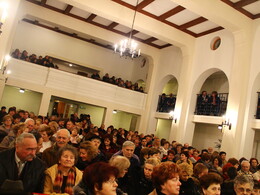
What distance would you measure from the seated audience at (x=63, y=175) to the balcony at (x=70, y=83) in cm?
1042

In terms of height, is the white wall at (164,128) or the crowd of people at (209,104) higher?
the crowd of people at (209,104)

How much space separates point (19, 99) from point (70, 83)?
4186 mm

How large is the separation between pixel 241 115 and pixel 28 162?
8926 mm

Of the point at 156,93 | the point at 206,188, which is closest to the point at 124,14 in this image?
the point at 156,93

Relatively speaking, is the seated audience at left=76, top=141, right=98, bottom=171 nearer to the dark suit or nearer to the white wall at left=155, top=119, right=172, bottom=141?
the dark suit

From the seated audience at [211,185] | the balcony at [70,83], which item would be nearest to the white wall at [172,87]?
the balcony at [70,83]

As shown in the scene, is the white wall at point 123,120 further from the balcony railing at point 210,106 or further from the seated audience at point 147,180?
the seated audience at point 147,180

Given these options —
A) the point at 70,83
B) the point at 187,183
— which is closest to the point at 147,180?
the point at 187,183

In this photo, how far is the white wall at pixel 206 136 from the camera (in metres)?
13.8

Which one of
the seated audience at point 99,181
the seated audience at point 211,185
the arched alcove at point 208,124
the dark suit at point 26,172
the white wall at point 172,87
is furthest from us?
the white wall at point 172,87

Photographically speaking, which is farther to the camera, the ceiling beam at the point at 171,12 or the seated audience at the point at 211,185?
the ceiling beam at the point at 171,12

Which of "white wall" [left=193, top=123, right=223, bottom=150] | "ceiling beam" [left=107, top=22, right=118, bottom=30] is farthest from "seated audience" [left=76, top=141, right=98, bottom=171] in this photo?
"white wall" [left=193, top=123, right=223, bottom=150]

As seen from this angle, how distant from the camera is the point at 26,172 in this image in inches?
108

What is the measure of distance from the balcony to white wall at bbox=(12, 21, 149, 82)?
294 centimetres
